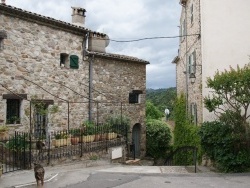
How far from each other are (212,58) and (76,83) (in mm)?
7282

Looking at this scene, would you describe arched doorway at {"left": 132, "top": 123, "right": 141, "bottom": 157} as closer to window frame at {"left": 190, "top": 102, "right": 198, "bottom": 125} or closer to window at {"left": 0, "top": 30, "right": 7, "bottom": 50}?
window frame at {"left": 190, "top": 102, "right": 198, "bottom": 125}

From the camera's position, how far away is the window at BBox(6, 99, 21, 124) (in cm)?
1367

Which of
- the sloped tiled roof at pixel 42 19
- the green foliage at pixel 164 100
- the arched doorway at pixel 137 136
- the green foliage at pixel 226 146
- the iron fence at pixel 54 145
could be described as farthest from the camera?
the green foliage at pixel 164 100

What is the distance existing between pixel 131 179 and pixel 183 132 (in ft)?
25.8

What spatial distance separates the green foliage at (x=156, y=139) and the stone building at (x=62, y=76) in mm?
2032

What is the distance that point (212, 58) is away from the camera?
13148 mm

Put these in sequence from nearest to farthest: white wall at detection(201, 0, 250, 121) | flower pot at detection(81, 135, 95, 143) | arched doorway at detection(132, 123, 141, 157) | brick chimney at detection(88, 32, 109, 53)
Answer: white wall at detection(201, 0, 250, 121), flower pot at detection(81, 135, 95, 143), brick chimney at detection(88, 32, 109, 53), arched doorway at detection(132, 123, 141, 157)

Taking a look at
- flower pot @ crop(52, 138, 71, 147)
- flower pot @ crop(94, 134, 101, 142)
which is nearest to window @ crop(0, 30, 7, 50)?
flower pot @ crop(52, 138, 71, 147)

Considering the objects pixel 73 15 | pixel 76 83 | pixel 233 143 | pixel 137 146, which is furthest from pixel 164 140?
pixel 233 143

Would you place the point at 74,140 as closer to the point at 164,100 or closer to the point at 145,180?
the point at 145,180

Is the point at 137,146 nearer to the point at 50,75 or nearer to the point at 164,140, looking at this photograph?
the point at 164,140

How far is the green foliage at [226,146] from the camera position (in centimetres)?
1091

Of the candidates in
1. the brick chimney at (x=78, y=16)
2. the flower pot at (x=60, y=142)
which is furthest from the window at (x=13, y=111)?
the brick chimney at (x=78, y=16)

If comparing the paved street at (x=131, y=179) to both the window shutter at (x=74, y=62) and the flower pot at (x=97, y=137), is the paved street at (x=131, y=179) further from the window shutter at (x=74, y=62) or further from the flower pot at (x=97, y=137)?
the window shutter at (x=74, y=62)
